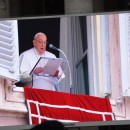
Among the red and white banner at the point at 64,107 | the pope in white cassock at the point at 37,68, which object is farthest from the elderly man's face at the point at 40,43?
the red and white banner at the point at 64,107

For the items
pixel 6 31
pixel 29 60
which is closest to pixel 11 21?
pixel 6 31

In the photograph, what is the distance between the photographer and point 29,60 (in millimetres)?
5488

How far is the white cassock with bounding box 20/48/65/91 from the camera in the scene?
544 cm

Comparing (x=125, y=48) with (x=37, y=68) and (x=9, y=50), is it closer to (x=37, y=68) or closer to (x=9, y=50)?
(x=37, y=68)

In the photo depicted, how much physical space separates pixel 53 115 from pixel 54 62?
564 millimetres

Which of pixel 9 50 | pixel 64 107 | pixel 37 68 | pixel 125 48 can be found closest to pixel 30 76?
pixel 37 68

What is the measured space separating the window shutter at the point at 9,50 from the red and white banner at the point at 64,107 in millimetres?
243

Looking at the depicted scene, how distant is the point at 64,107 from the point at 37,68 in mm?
507

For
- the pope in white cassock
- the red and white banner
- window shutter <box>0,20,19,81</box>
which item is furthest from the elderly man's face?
the red and white banner

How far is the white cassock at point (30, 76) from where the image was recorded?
5441mm

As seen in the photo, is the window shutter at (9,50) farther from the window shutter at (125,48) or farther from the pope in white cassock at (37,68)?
the window shutter at (125,48)

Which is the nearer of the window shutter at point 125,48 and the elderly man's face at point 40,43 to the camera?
the window shutter at point 125,48

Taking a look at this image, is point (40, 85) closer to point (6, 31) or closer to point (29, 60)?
point (29, 60)

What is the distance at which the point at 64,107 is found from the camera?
18.0ft
